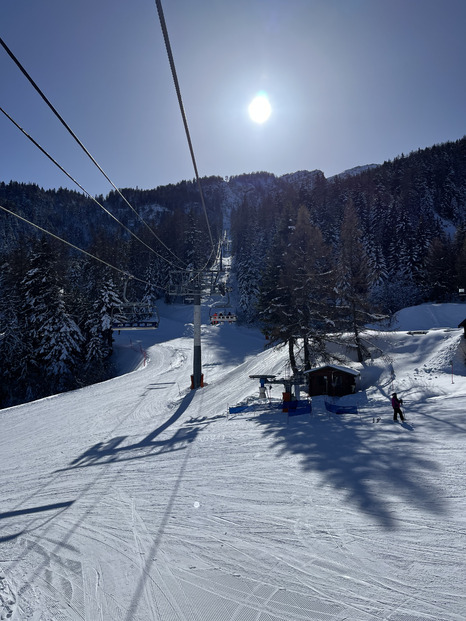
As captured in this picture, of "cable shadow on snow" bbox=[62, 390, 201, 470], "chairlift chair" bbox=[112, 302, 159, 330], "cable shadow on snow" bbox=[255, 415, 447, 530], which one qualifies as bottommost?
"cable shadow on snow" bbox=[62, 390, 201, 470]

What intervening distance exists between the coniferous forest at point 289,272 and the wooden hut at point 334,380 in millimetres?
2454

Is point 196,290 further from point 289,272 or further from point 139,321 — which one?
point 289,272

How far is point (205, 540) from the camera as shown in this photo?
22.5 ft

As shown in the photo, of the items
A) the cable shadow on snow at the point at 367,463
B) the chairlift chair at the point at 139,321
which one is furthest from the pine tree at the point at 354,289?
the chairlift chair at the point at 139,321

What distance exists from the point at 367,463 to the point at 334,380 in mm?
12492

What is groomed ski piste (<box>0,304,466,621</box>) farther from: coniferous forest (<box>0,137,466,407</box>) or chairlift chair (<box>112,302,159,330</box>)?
chairlift chair (<box>112,302,159,330</box>)

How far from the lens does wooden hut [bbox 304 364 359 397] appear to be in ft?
72.0

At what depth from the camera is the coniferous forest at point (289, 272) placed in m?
26.4

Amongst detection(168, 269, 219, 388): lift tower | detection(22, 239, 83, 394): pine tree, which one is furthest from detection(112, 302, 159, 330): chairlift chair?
detection(22, 239, 83, 394): pine tree

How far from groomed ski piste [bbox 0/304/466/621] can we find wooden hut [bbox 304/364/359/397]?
13.3 feet

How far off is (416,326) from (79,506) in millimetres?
40388

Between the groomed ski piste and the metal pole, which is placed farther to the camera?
the metal pole

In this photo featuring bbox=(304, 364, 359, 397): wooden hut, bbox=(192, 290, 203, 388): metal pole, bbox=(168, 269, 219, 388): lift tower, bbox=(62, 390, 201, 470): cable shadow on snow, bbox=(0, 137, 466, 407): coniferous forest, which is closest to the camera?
bbox=(62, 390, 201, 470): cable shadow on snow

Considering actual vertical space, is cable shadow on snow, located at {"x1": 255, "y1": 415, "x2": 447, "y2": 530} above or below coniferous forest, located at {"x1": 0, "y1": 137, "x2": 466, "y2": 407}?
below
